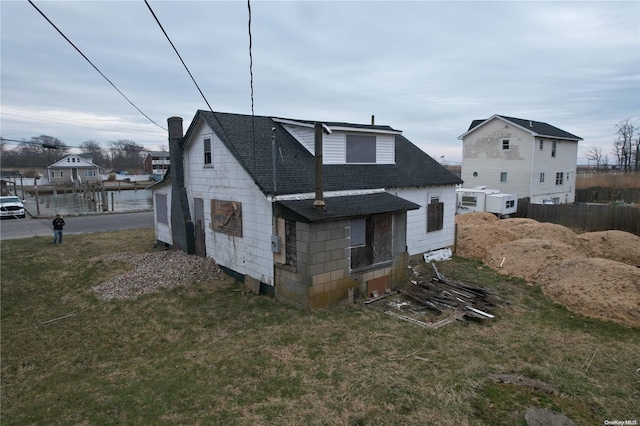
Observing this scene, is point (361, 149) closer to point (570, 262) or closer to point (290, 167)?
point (290, 167)

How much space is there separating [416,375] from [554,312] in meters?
6.20

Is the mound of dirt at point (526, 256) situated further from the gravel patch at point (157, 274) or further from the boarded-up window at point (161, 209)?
the boarded-up window at point (161, 209)

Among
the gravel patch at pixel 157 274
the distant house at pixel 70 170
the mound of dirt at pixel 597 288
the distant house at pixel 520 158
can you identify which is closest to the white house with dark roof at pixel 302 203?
the gravel patch at pixel 157 274

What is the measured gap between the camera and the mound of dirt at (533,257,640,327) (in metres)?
10.0

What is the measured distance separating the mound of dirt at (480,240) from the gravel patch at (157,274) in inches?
450

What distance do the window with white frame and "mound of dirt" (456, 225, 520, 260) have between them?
12272 mm

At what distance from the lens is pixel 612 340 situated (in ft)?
29.0

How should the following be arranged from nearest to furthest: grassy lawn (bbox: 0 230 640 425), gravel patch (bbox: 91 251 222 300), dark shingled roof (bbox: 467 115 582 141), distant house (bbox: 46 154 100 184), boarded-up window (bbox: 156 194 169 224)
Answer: grassy lawn (bbox: 0 230 640 425)
gravel patch (bbox: 91 251 222 300)
boarded-up window (bbox: 156 194 169 224)
dark shingled roof (bbox: 467 115 582 141)
distant house (bbox: 46 154 100 184)

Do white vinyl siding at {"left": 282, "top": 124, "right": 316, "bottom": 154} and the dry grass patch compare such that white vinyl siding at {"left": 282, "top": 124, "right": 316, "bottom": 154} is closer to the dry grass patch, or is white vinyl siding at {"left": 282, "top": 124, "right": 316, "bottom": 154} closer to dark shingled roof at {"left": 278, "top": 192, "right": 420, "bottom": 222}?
dark shingled roof at {"left": 278, "top": 192, "right": 420, "bottom": 222}

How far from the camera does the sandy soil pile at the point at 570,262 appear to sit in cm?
1040

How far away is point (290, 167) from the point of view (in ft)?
41.4

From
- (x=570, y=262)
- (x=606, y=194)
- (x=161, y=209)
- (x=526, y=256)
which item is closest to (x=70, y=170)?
(x=161, y=209)

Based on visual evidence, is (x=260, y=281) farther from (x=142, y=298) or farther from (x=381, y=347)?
(x=381, y=347)

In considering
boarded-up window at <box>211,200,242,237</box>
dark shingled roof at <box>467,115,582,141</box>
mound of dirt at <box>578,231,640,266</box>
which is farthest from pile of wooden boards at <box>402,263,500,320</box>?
dark shingled roof at <box>467,115,582,141</box>
